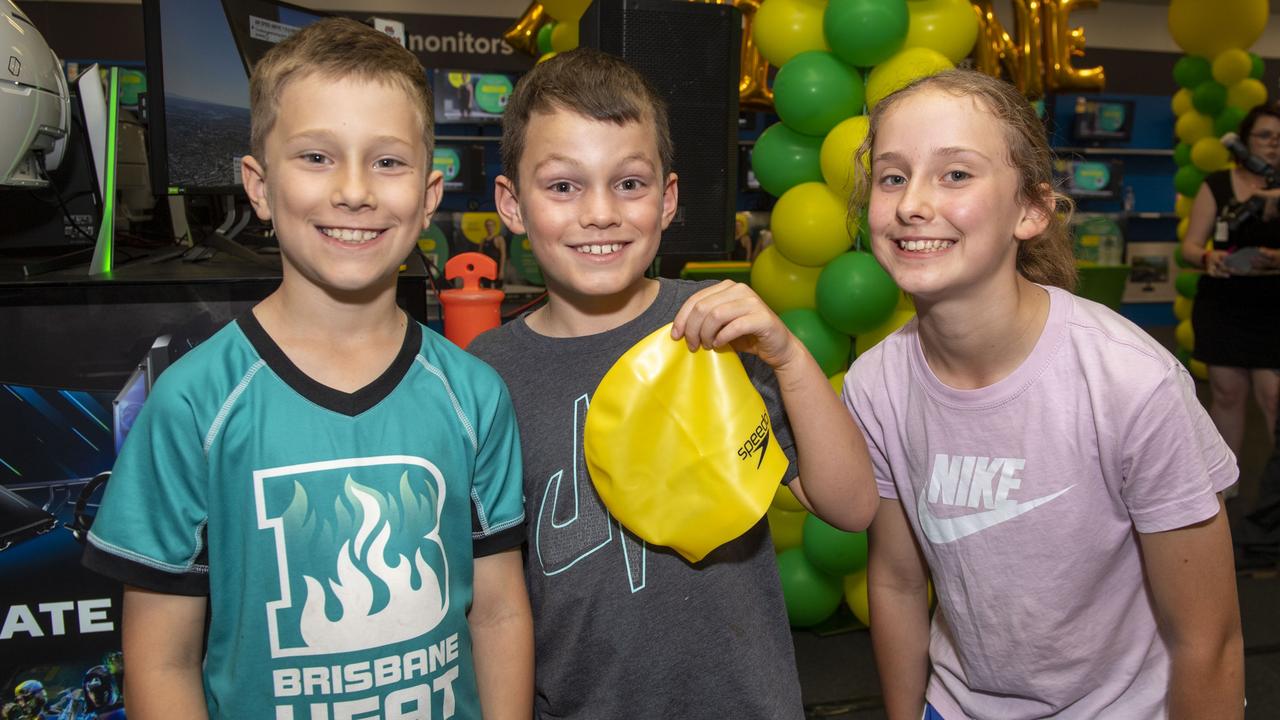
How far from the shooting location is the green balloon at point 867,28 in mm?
2242

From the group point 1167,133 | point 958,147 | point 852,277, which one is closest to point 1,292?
point 958,147

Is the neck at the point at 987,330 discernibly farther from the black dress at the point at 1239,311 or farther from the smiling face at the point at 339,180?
the black dress at the point at 1239,311

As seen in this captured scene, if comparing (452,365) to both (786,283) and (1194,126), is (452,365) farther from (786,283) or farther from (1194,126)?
(1194,126)

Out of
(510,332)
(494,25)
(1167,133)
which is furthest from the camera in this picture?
(1167,133)

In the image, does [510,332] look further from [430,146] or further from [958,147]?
[958,147]

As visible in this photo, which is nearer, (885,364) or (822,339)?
(885,364)

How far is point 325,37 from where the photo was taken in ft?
3.26

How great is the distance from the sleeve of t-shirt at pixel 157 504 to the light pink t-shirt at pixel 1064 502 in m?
0.89

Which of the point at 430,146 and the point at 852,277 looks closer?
the point at 430,146

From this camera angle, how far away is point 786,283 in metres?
2.65

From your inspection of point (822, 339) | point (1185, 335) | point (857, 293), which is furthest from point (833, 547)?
point (1185, 335)

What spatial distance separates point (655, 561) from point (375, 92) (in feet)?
2.15

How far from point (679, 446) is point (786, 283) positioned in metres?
1.65

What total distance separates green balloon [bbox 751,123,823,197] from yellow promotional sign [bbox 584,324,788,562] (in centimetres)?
165
